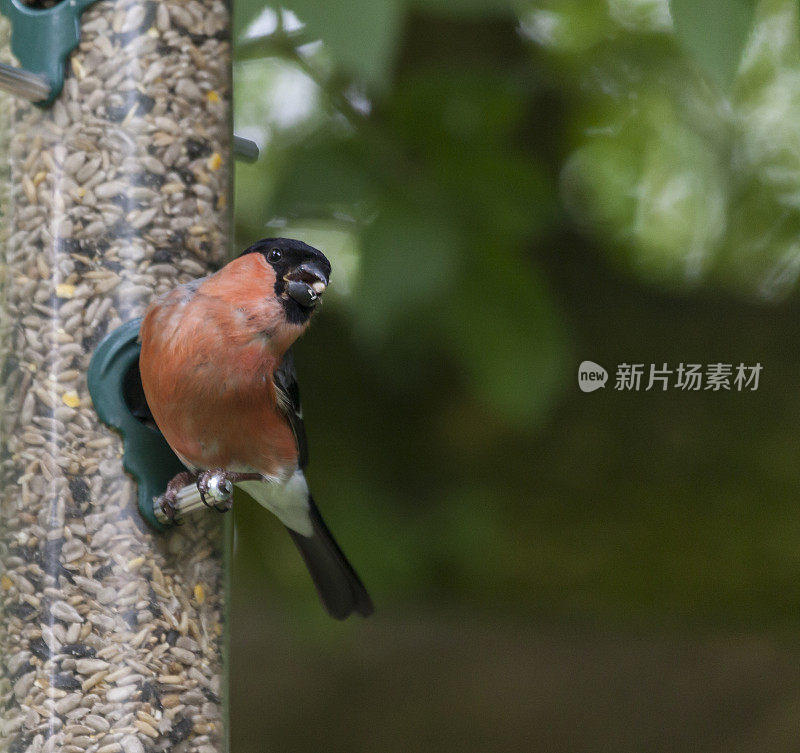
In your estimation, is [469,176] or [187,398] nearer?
[187,398]

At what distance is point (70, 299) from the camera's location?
7.08 ft

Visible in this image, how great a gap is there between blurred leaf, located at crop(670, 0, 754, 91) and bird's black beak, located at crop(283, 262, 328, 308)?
0.75 m

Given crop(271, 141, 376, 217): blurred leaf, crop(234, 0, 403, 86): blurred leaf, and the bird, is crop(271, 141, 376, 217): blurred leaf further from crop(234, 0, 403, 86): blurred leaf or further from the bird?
crop(234, 0, 403, 86): blurred leaf

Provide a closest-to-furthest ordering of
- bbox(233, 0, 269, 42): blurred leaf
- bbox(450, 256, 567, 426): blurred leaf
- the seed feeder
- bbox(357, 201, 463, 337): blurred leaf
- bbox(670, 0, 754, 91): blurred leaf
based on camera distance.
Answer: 1. bbox(670, 0, 754, 91): blurred leaf
2. bbox(233, 0, 269, 42): blurred leaf
3. the seed feeder
4. bbox(357, 201, 463, 337): blurred leaf
5. bbox(450, 256, 567, 426): blurred leaf

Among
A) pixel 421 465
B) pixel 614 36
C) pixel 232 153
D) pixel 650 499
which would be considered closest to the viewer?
pixel 232 153

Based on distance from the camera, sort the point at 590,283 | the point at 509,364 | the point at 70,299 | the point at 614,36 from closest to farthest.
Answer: the point at 70,299, the point at 509,364, the point at 614,36, the point at 590,283

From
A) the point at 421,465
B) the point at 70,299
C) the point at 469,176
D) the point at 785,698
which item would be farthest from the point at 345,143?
the point at 785,698

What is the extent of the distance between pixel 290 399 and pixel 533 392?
26.7 inches

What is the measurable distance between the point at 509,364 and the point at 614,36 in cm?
107

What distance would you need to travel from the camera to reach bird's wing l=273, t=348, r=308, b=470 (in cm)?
209

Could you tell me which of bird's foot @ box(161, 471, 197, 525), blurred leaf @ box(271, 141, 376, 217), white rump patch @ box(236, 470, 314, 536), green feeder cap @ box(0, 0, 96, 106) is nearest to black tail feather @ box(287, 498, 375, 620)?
white rump patch @ box(236, 470, 314, 536)

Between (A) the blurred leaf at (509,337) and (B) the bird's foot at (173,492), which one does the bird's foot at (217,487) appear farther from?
(A) the blurred leaf at (509,337)

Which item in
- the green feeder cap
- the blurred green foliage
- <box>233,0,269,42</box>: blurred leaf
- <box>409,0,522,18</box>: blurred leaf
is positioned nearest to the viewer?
<box>233,0,269,42</box>: blurred leaf

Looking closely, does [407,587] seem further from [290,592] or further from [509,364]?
[509,364]
